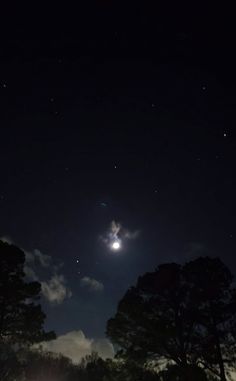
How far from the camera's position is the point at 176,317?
22.5 meters

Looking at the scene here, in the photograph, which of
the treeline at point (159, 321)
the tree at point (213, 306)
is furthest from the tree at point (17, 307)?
the tree at point (213, 306)

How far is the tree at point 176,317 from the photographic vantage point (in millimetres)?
21406

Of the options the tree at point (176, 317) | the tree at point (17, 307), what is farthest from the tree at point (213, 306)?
the tree at point (17, 307)

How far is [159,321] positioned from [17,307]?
8256mm

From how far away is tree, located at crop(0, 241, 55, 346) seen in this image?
2147 centimetres

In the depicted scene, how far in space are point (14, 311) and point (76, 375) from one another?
66936 millimetres

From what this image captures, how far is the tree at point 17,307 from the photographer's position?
21469 millimetres

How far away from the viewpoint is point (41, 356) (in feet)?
305

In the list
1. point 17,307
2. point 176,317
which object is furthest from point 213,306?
point 17,307

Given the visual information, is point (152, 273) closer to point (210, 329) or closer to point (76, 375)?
point (210, 329)

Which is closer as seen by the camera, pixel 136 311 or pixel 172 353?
pixel 172 353

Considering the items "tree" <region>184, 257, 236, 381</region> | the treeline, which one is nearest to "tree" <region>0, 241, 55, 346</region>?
the treeline

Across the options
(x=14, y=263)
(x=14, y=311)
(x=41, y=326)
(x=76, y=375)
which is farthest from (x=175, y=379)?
(x=76, y=375)

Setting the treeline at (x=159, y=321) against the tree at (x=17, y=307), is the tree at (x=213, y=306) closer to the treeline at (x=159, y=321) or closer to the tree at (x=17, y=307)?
the treeline at (x=159, y=321)
